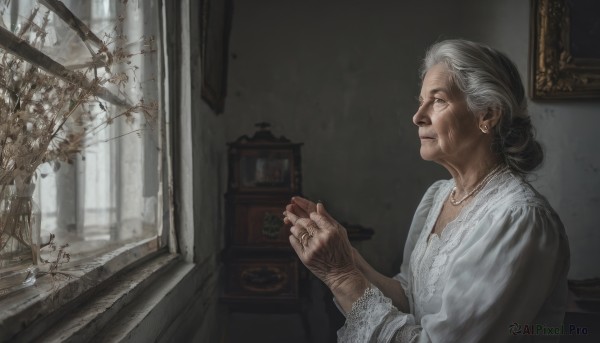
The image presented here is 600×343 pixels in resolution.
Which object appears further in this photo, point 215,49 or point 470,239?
point 215,49

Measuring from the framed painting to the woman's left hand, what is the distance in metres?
0.97

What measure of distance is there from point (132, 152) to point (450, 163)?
1035 mm

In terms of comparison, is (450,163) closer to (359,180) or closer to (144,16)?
(144,16)

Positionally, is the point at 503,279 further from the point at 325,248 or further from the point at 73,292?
the point at 73,292

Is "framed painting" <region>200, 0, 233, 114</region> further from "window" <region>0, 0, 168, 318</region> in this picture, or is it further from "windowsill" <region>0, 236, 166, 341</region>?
"windowsill" <region>0, 236, 166, 341</region>

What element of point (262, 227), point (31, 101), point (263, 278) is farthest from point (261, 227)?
point (31, 101)

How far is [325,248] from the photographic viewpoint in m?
1.17

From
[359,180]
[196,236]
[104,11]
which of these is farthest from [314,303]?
[104,11]

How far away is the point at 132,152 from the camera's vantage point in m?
1.44

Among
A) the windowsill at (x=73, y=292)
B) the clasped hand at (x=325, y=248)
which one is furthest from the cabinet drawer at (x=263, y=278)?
the clasped hand at (x=325, y=248)

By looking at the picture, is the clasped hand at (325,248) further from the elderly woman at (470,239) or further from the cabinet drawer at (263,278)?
the cabinet drawer at (263,278)

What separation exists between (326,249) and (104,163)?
0.72m

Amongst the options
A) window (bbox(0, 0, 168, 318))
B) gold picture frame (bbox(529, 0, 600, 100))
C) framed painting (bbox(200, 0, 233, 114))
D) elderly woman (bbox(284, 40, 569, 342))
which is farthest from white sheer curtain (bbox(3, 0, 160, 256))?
gold picture frame (bbox(529, 0, 600, 100))

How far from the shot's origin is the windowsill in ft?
2.17
